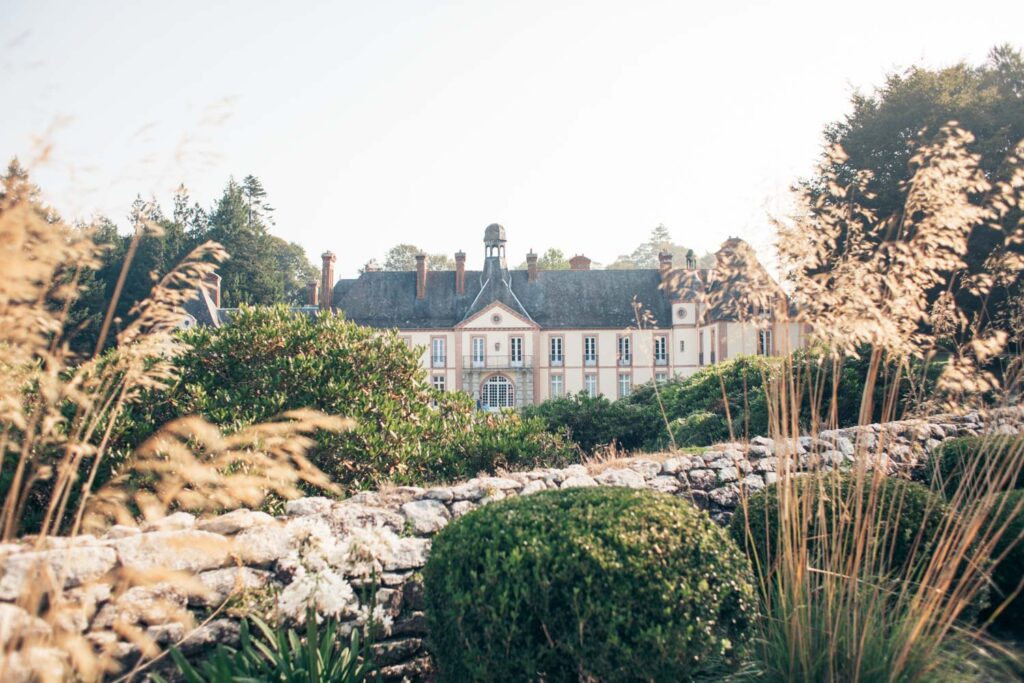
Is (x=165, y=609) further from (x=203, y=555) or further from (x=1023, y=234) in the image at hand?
(x=1023, y=234)

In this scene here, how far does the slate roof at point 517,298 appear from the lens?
36.3m

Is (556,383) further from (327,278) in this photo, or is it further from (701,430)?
(701,430)

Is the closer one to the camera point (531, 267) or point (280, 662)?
point (280, 662)

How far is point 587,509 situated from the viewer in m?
3.67

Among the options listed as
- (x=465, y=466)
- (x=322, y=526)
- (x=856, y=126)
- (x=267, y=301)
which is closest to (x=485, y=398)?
(x=267, y=301)

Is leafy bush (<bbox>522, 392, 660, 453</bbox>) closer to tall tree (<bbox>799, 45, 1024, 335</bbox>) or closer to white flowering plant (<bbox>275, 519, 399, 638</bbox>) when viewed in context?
white flowering plant (<bbox>275, 519, 399, 638</bbox>)

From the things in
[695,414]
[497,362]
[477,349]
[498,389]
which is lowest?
[498,389]

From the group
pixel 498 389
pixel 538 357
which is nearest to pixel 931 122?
pixel 538 357

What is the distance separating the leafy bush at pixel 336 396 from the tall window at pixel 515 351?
1137 inches

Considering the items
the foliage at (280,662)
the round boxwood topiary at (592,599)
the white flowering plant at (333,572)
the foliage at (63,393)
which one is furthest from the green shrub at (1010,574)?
the foliage at (63,393)

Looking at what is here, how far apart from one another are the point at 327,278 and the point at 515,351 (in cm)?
968

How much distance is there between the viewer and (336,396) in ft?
19.4

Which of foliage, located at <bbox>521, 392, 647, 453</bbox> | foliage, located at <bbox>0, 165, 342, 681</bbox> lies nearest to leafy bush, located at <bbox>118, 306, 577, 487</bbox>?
foliage, located at <bbox>0, 165, 342, 681</bbox>

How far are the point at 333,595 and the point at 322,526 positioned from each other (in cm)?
57
